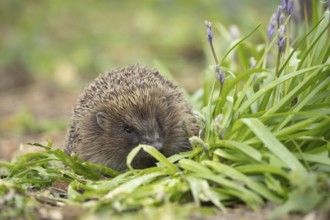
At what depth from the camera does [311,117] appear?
16.6ft

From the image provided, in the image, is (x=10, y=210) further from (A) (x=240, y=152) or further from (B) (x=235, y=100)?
(B) (x=235, y=100)

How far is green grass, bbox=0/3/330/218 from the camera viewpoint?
4.51 metres

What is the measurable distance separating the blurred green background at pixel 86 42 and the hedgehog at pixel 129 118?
4578 mm

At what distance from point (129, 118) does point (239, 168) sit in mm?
1617

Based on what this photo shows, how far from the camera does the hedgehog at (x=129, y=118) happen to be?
6004 millimetres

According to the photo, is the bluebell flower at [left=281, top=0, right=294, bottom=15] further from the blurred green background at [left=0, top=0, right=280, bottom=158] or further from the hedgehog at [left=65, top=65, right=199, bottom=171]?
the blurred green background at [left=0, top=0, right=280, bottom=158]

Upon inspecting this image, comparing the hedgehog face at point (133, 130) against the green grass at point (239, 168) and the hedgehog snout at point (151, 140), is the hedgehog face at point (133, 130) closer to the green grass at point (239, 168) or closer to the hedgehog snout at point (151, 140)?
the hedgehog snout at point (151, 140)

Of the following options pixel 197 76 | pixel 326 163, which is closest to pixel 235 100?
pixel 326 163

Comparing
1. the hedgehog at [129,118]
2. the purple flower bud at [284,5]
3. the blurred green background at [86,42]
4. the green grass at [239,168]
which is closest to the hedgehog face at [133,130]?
the hedgehog at [129,118]

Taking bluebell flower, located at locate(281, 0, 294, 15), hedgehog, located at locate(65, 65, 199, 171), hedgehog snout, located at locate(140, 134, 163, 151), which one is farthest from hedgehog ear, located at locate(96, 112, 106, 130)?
bluebell flower, located at locate(281, 0, 294, 15)

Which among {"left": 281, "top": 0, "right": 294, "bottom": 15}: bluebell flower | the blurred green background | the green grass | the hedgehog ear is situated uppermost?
the blurred green background

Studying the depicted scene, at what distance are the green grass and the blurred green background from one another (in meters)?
5.69

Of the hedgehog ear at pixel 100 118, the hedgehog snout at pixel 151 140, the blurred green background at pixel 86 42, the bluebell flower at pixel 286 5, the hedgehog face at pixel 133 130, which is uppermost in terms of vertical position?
the blurred green background at pixel 86 42

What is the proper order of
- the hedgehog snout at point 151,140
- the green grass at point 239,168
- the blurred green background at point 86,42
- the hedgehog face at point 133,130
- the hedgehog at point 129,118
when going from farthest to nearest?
the blurred green background at point 86,42 < the hedgehog at point 129,118 < the hedgehog face at point 133,130 < the hedgehog snout at point 151,140 < the green grass at point 239,168
